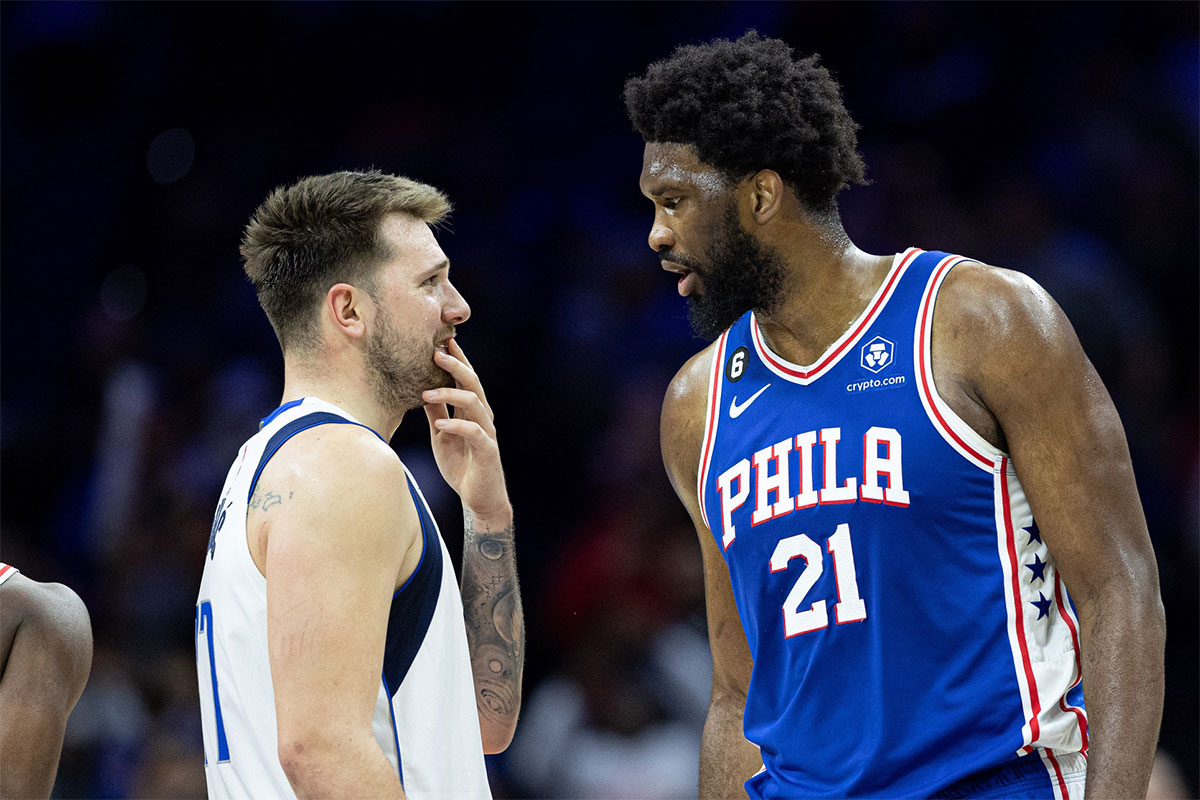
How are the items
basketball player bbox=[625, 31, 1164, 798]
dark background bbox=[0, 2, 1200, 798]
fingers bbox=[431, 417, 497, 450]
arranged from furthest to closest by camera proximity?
dark background bbox=[0, 2, 1200, 798]
fingers bbox=[431, 417, 497, 450]
basketball player bbox=[625, 31, 1164, 798]

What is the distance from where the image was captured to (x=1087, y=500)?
2.33 meters

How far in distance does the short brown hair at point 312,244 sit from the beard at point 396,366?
11cm

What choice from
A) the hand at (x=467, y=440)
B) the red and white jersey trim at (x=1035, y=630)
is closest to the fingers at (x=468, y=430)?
the hand at (x=467, y=440)

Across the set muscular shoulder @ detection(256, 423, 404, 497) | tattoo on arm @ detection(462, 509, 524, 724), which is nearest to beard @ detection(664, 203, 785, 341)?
tattoo on arm @ detection(462, 509, 524, 724)

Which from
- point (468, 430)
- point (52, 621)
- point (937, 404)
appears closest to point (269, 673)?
point (468, 430)

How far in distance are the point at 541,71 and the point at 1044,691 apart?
4990 mm

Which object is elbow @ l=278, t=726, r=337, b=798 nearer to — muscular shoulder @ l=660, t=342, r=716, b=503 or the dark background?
muscular shoulder @ l=660, t=342, r=716, b=503

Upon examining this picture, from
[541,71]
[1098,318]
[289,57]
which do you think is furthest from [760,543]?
[289,57]

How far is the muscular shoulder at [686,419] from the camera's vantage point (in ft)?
9.78

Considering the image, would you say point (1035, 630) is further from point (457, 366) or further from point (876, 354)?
point (457, 366)

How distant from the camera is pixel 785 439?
8.83ft

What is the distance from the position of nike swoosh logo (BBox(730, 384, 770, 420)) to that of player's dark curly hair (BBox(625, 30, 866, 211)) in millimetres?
485

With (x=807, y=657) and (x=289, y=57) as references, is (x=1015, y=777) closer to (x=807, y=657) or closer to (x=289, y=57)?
(x=807, y=657)

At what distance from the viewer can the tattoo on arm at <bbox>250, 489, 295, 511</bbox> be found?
2.18 metres
